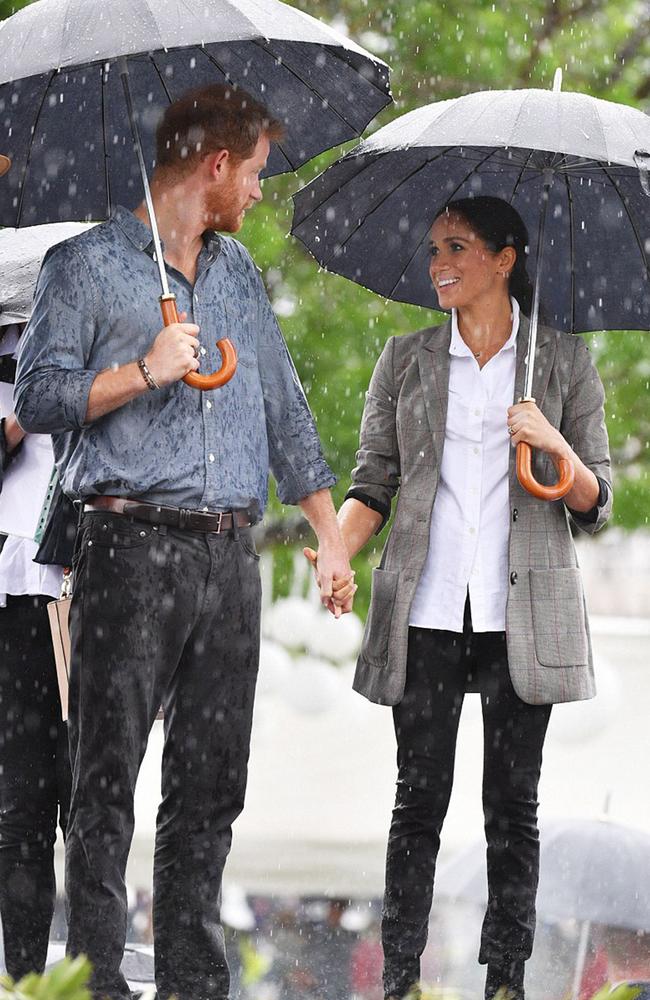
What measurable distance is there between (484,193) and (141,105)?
3.40 ft

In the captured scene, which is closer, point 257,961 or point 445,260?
point 445,260

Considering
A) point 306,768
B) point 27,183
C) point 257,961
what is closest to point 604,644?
point 306,768

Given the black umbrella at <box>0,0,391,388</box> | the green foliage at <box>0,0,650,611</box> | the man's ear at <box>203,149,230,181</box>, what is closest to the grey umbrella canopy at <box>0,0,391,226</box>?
the black umbrella at <box>0,0,391,388</box>

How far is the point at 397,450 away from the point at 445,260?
1.75 feet

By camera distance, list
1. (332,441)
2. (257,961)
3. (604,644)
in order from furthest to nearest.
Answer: (604,644) → (332,441) → (257,961)

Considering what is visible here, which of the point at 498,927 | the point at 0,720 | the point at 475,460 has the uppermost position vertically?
the point at 475,460

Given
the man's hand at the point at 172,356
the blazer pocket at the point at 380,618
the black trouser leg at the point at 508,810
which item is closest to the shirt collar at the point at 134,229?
the man's hand at the point at 172,356

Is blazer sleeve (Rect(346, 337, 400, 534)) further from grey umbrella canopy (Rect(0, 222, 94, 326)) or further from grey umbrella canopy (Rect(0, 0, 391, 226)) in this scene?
grey umbrella canopy (Rect(0, 222, 94, 326))

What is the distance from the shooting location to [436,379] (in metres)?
4.38

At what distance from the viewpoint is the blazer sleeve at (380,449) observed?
178 inches

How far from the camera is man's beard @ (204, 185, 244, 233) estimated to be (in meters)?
3.77

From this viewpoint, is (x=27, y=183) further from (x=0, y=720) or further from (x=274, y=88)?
(x=0, y=720)

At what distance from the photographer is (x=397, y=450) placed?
4.53m

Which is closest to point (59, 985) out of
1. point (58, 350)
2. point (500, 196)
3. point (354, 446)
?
point (58, 350)
